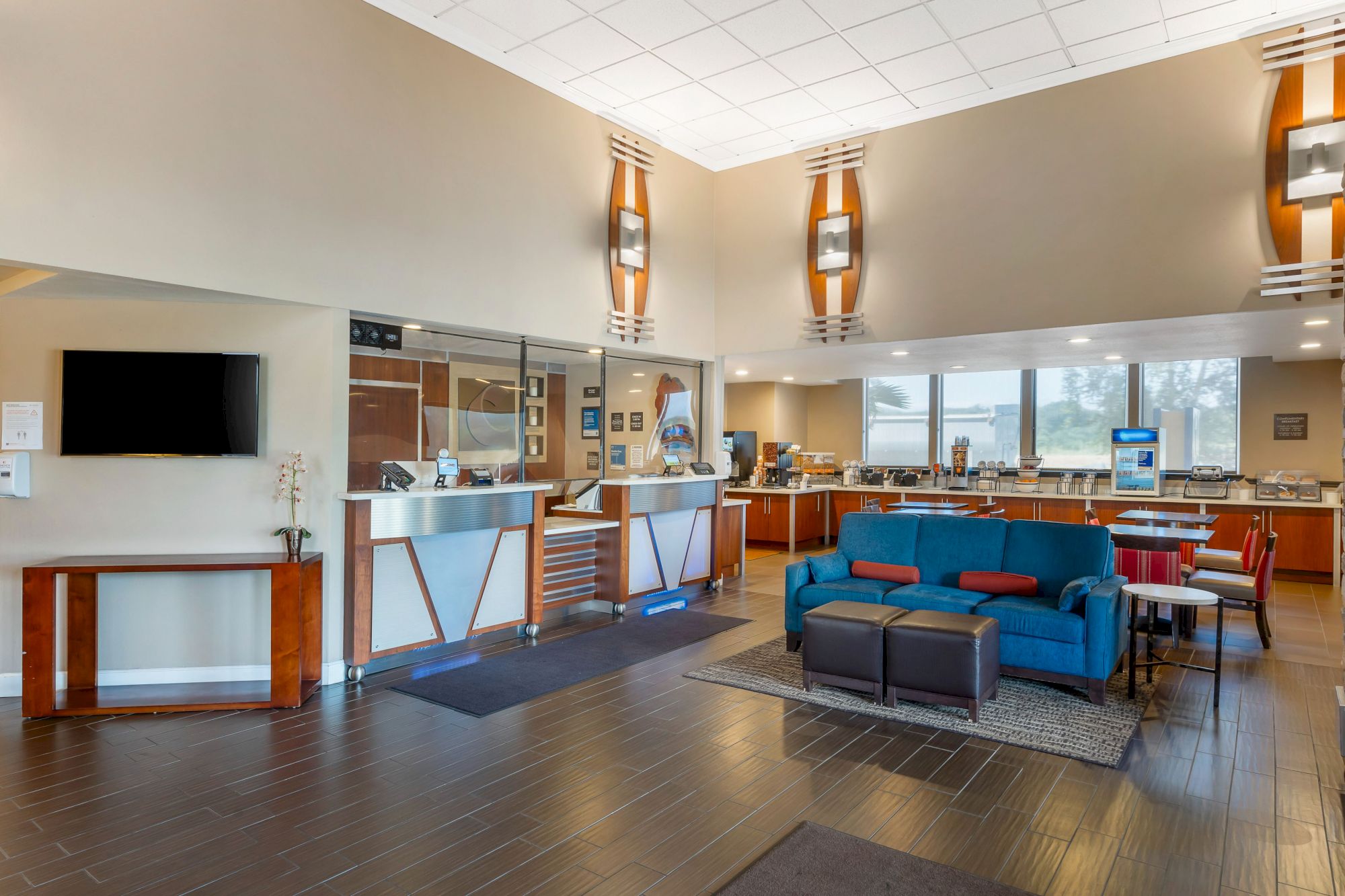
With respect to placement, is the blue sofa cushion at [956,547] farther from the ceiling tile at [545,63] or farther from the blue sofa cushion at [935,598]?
the ceiling tile at [545,63]

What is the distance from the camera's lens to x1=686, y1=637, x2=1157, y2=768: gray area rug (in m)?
3.85

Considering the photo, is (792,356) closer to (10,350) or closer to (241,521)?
(241,521)

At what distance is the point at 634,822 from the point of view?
3037mm

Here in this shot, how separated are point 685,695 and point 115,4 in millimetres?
4952

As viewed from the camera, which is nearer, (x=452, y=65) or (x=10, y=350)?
(x=10, y=350)

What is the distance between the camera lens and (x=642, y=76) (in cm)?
634

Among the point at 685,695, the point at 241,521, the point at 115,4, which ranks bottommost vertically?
the point at 685,695

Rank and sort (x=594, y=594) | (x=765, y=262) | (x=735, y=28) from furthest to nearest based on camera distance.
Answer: (x=765, y=262) → (x=594, y=594) → (x=735, y=28)

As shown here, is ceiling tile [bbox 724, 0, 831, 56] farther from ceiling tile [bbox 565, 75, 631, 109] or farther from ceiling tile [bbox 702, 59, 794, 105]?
ceiling tile [bbox 565, 75, 631, 109]

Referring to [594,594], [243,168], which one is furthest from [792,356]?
[243,168]

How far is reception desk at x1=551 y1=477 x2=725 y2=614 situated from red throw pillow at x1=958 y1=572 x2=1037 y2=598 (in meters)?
2.98

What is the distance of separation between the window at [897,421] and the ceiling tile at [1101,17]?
23.4 ft

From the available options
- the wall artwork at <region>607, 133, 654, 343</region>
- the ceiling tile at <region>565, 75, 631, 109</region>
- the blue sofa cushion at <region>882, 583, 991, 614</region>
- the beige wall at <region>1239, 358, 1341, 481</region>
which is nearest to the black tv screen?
the wall artwork at <region>607, 133, 654, 343</region>

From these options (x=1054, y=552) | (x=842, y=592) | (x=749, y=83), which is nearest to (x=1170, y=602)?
(x=1054, y=552)
